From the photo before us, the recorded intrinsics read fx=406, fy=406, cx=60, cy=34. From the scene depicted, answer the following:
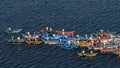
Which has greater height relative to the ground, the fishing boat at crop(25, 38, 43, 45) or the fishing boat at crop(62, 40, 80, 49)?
the fishing boat at crop(25, 38, 43, 45)

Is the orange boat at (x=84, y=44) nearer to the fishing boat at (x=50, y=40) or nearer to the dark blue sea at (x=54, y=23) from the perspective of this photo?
the dark blue sea at (x=54, y=23)

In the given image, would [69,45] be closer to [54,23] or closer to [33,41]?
[33,41]

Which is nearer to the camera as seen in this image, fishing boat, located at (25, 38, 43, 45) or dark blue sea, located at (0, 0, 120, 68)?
dark blue sea, located at (0, 0, 120, 68)

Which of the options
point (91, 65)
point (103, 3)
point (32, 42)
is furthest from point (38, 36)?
point (103, 3)

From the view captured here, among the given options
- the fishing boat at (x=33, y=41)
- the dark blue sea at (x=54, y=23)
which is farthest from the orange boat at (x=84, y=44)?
the fishing boat at (x=33, y=41)

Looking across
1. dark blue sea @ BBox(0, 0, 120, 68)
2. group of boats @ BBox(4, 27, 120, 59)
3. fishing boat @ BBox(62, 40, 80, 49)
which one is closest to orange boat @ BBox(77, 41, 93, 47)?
group of boats @ BBox(4, 27, 120, 59)

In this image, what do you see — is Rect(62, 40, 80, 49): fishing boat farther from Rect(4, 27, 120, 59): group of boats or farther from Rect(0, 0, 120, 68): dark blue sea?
Rect(0, 0, 120, 68): dark blue sea
